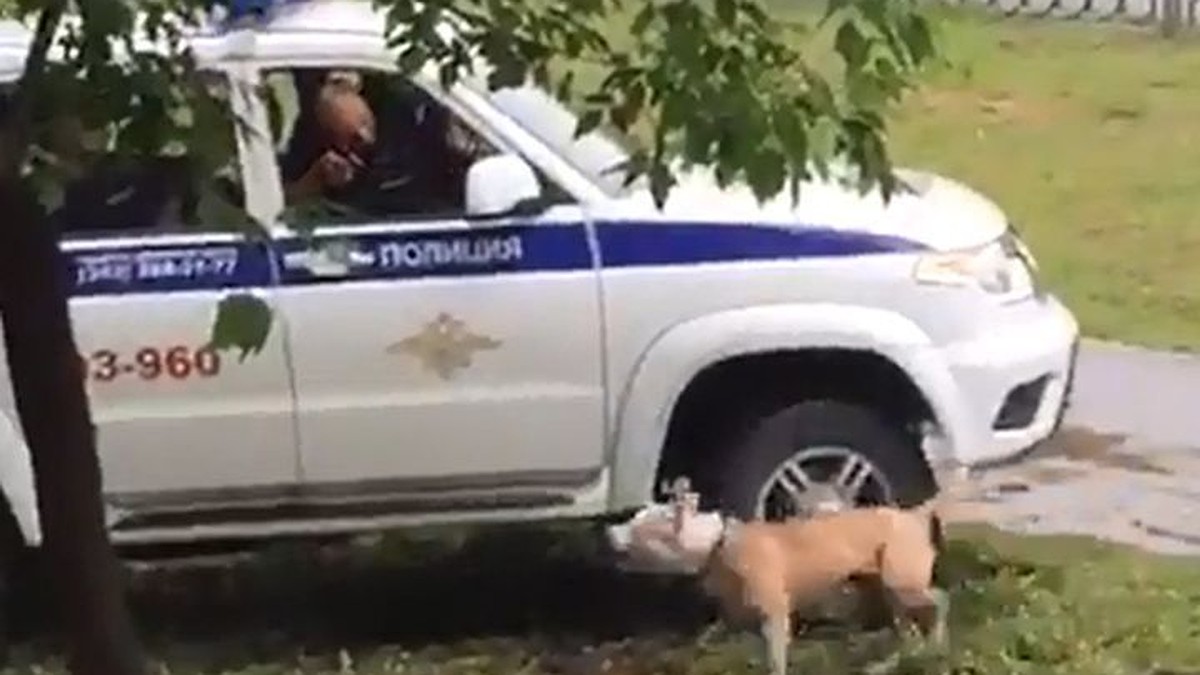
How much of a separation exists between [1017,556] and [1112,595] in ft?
1.92

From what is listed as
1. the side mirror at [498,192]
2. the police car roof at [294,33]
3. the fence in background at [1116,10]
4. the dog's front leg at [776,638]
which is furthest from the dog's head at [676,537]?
the fence in background at [1116,10]

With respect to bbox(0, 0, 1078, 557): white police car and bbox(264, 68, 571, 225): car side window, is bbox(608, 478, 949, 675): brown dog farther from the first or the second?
Result: bbox(264, 68, 571, 225): car side window

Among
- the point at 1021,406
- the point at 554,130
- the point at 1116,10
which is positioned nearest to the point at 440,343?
the point at 554,130

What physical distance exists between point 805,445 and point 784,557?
75cm

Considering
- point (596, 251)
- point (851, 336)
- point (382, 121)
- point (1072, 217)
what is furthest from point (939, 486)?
point (1072, 217)

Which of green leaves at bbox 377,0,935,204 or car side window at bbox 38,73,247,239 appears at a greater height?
green leaves at bbox 377,0,935,204

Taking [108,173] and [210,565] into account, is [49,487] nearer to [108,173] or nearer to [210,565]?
[108,173]

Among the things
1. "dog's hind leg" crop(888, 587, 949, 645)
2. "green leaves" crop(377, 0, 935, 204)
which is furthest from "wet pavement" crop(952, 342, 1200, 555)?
"green leaves" crop(377, 0, 935, 204)

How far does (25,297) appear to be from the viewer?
5.18 meters

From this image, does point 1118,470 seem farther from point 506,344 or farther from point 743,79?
point 743,79

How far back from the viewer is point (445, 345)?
778 cm

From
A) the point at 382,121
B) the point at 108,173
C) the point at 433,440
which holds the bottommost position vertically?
the point at 433,440

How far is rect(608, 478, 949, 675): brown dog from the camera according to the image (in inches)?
288

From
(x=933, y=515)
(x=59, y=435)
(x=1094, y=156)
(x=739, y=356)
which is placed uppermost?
(x=59, y=435)
